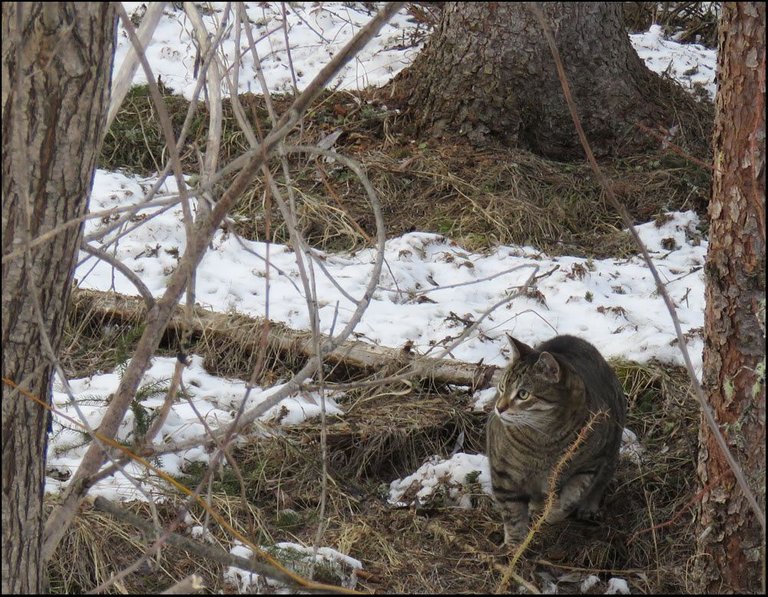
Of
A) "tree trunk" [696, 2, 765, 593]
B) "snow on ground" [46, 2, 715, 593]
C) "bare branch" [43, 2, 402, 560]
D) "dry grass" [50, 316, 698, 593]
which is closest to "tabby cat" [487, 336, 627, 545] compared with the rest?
"dry grass" [50, 316, 698, 593]

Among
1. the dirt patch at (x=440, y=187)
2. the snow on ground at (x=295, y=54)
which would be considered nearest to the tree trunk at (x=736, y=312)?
the dirt patch at (x=440, y=187)

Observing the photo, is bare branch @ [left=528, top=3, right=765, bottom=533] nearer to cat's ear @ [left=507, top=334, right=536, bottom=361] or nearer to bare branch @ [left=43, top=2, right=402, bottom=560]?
bare branch @ [left=43, top=2, right=402, bottom=560]

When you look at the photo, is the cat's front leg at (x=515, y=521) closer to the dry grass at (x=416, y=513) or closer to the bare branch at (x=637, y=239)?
the dry grass at (x=416, y=513)

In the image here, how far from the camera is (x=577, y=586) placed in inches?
129

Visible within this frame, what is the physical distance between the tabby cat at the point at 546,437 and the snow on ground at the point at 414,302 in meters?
0.29

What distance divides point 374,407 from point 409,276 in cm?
108

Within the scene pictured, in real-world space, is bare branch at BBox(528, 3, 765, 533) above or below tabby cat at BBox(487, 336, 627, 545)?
above

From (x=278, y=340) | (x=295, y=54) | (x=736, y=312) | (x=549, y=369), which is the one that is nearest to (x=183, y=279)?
A: (x=736, y=312)

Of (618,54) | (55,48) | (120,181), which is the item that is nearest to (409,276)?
(120,181)

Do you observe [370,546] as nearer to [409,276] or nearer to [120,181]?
[409,276]

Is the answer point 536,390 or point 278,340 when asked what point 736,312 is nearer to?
point 536,390

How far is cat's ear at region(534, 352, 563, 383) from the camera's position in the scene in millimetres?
3473

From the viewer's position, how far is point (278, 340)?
4305 millimetres

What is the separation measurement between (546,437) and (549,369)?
270 millimetres
